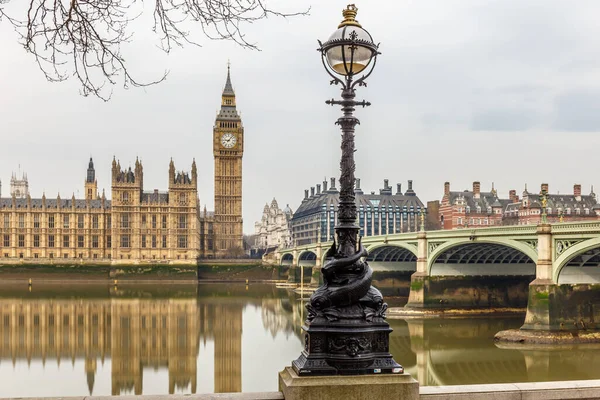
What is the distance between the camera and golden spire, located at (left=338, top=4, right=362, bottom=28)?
6312 millimetres

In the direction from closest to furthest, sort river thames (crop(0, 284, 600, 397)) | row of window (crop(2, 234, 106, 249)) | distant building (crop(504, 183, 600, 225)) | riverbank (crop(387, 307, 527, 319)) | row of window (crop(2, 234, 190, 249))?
river thames (crop(0, 284, 600, 397)), riverbank (crop(387, 307, 527, 319)), distant building (crop(504, 183, 600, 225)), row of window (crop(2, 234, 106, 249)), row of window (crop(2, 234, 190, 249))

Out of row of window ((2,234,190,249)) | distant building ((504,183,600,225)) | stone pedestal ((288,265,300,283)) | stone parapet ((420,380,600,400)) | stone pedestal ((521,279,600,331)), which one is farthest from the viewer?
row of window ((2,234,190,249))

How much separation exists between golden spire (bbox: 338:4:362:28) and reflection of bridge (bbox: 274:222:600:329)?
80.1 feet

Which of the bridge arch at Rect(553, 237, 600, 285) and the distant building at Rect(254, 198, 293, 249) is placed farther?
the distant building at Rect(254, 198, 293, 249)

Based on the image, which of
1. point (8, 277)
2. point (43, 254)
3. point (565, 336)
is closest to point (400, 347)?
point (565, 336)

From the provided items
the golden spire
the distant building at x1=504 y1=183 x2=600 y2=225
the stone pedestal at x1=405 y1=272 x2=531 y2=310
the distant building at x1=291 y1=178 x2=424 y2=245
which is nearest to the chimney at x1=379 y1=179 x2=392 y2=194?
the distant building at x1=291 y1=178 x2=424 y2=245

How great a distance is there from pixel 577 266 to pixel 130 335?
73.4ft

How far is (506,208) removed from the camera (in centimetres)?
8294

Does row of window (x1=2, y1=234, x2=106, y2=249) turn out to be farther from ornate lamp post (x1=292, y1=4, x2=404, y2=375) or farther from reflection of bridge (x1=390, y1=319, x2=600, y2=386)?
ornate lamp post (x1=292, y1=4, x2=404, y2=375)

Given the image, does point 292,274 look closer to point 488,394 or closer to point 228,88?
point 228,88

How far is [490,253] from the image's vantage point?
1716 inches

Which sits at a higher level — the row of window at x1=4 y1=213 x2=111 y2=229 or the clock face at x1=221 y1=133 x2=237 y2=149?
the clock face at x1=221 y1=133 x2=237 y2=149

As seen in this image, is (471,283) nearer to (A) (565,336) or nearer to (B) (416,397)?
(A) (565,336)

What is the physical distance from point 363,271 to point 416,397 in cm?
120
